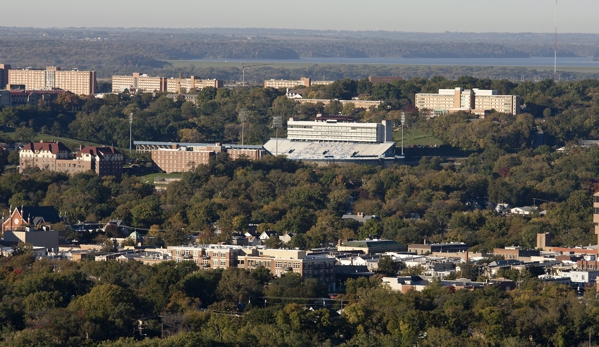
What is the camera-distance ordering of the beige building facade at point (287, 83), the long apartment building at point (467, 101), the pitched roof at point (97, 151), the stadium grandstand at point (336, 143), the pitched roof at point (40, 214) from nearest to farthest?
the pitched roof at point (40, 214)
the pitched roof at point (97, 151)
the stadium grandstand at point (336, 143)
the long apartment building at point (467, 101)
the beige building facade at point (287, 83)

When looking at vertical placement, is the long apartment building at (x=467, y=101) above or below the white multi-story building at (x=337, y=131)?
above

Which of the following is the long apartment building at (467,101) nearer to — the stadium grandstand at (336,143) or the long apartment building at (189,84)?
the stadium grandstand at (336,143)

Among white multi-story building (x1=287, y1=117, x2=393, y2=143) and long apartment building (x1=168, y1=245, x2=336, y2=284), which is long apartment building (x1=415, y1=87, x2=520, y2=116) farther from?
long apartment building (x1=168, y1=245, x2=336, y2=284)

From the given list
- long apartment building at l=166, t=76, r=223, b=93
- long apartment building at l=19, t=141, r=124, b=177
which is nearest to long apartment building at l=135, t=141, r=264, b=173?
long apartment building at l=19, t=141, r=124, b=177

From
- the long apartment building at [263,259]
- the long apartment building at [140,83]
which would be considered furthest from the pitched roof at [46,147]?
the long apartment building at [140,83]

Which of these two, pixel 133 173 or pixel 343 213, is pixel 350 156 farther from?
pixel 343 213

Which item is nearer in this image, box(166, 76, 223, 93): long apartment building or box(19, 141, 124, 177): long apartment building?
box(19, 141, 124, 177): long apartment building

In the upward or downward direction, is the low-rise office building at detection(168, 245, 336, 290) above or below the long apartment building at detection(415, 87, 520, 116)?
below

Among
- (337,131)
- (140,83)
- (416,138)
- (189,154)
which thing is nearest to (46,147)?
(189,154)

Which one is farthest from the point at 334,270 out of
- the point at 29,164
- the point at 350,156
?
the point at 350,156
